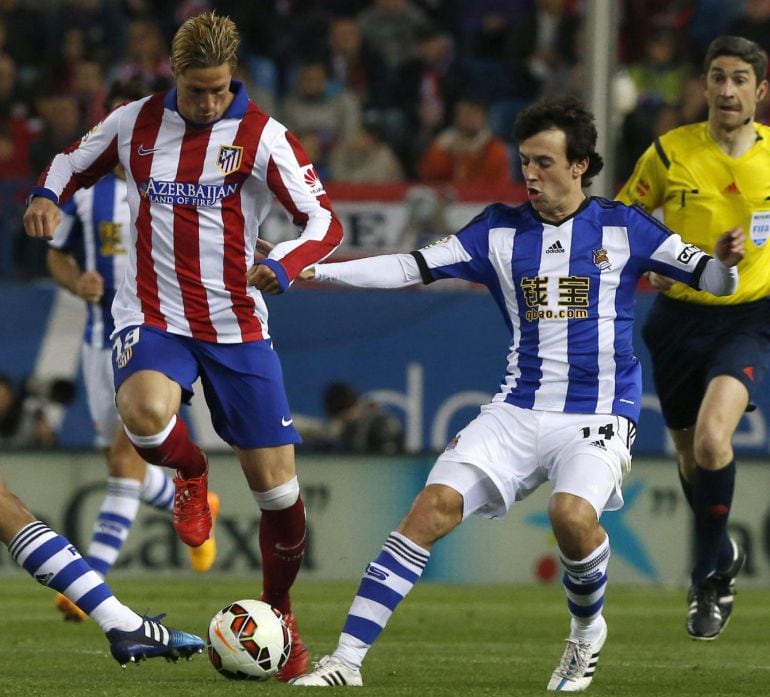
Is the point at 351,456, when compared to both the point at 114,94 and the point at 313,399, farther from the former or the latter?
the point at 114,94

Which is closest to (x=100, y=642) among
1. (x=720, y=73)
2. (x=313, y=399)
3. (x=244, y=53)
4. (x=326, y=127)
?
(x=720, y=73)

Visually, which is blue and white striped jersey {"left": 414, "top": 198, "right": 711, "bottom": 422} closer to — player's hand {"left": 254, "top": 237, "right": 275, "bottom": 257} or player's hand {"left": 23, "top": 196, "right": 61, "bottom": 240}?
player's hand {"left": 254, "top": 237, "right": 275, "bottom": 257}

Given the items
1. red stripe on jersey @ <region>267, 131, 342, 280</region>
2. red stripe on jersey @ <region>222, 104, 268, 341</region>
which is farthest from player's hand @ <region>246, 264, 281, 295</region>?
red stripe on jersey @ <region>222, 104, 268, 341</region>

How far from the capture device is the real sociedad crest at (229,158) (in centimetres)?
662

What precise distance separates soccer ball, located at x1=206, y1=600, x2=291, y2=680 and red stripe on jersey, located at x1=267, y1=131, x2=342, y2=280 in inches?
49.2

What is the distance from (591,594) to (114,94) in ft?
12.4

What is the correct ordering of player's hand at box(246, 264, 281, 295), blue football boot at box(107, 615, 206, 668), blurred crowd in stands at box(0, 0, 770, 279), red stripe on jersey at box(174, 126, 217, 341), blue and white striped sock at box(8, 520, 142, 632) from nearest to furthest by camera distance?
1. blue football boot at box(107, 615, 206, 668)
2. blue and white striped sock at box(8, 520, 142, 632)
3. player's hand at box(246, 264, 281, 295)
4. red stripe on jersey at box(174, 126, 217, 341)
5. blurred crowd in stands at box(0, 0, 770, 279)

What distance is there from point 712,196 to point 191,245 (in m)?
2.50

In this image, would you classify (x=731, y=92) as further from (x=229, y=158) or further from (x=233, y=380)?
(x=233, y=380)

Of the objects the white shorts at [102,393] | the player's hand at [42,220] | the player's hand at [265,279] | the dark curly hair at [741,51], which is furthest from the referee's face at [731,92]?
the white shorts at [102,393]

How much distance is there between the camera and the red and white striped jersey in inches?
261

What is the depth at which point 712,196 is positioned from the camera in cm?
781

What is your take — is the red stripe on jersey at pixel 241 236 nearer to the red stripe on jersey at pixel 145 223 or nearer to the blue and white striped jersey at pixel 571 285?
the red stripe on jersey at pixel 145 223

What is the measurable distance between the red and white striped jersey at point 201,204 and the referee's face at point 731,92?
206cm
